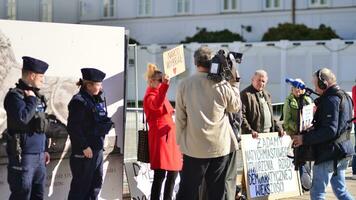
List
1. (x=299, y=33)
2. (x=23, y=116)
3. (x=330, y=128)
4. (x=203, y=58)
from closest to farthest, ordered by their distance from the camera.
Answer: (x=23, y=116) → (x=203, y=58) → (x=330, y=128) → (x=299, y=33)

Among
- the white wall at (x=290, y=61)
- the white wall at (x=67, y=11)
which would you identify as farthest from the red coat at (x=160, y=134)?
the white wall at (x=67, y=11)

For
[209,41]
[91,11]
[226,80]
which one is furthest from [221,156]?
[91,11]

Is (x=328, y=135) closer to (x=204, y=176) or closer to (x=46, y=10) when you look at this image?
(x=204, y=176)

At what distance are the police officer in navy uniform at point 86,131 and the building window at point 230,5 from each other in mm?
Result: 30936

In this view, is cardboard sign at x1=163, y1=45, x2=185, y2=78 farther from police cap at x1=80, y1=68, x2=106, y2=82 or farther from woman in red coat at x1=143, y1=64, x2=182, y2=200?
police cap at x1=80, y1=68, x2=106, y2=82

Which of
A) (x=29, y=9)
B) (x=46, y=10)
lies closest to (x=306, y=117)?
(x=46, y=10)

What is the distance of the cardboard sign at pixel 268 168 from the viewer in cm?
875

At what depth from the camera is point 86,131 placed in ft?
22.4

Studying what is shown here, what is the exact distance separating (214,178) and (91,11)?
35523 mm

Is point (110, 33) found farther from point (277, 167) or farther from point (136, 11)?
point (136, 11)

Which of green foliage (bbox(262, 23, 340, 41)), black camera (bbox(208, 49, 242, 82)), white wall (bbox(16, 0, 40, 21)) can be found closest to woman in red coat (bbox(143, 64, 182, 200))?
black camera (bbox(208, 49, 242, 82))

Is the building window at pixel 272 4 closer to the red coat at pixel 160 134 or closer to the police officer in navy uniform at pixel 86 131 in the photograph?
the red coat at pixel 160 134

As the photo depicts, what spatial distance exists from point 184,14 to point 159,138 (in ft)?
103

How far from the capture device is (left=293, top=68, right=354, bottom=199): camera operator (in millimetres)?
6938
